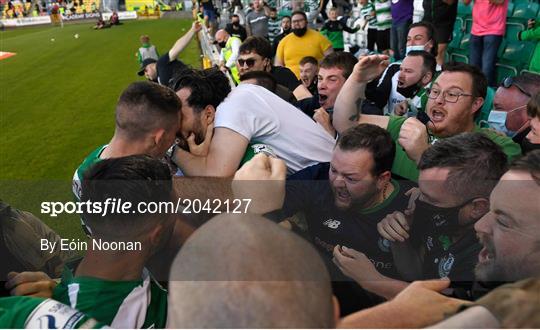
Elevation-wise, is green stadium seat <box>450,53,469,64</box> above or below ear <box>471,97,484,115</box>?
below

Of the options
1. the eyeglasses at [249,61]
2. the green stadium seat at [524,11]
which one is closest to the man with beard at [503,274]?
the eyeglasses at [249,61]

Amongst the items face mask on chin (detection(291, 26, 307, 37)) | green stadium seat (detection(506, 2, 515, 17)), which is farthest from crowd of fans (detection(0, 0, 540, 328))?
face mask on chin (detection(291, 26, 307, 37))

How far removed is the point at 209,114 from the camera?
2.39 m

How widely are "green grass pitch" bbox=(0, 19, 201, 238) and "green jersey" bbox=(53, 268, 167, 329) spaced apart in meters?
2.85

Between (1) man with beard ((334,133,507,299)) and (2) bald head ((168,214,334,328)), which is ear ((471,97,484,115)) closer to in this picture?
(1) man with beard ((334,133,507,299))

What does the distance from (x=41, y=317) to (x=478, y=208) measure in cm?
159

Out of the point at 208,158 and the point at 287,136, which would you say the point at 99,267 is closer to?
the point at 208,158

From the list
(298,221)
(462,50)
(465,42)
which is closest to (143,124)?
(298,221)

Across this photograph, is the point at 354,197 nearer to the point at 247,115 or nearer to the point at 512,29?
the point at 247,115

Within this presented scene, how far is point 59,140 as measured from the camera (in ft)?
24.4

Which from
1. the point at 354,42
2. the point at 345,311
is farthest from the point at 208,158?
the point at 354,42

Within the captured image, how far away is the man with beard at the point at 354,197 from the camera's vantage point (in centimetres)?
201

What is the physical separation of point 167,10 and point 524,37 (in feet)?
151

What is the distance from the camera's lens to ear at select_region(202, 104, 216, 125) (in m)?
2.37
